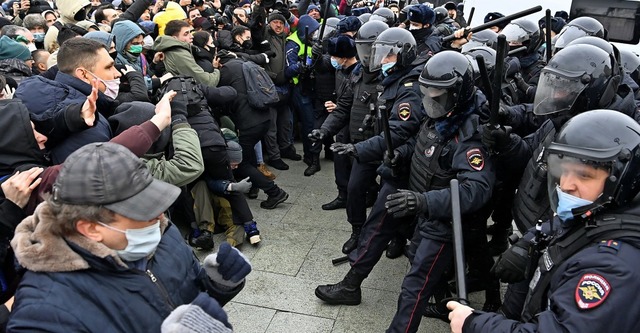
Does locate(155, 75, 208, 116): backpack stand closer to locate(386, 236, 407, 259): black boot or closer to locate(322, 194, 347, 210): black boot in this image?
locate(322, 194, 347, 210): black boot

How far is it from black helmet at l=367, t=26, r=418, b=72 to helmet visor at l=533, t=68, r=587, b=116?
58.7 inches

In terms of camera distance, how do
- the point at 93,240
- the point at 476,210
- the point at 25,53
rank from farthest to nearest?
1. the point at 25,53
2. the point at 476,210
3. the point at 93,240

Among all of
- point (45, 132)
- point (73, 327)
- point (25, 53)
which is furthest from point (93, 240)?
point (25, 53)

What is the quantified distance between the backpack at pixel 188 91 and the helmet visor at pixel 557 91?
2.70m

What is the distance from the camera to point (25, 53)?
15.5 ft

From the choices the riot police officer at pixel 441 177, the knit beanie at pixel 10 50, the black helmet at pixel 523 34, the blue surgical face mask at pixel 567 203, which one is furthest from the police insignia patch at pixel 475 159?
the knit beanie at pixel 10 50

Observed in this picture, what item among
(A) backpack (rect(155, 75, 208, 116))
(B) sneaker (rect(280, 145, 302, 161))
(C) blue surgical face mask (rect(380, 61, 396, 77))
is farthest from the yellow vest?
(A) backpack (rect(155, 75, 208, 116))

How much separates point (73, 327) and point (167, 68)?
146 inches

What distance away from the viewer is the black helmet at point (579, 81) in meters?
3.05

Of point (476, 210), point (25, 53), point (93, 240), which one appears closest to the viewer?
point (93, 240)

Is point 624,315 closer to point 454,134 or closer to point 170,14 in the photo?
point 454,134

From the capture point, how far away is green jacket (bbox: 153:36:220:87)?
15.9 feet

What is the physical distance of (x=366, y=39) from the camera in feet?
16.4

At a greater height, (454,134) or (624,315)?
(624,315)
